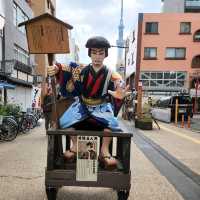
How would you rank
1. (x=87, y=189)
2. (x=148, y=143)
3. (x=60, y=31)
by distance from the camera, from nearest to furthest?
(x=60, y=31)
(x=87, y=189)
(x=148, y=143)

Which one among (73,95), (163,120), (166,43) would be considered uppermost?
(166,43)

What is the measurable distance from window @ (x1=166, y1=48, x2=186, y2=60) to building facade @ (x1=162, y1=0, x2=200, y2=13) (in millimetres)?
23403

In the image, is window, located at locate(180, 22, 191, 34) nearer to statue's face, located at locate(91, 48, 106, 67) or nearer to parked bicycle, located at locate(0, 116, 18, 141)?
parked bicycle, located at locate(0, 116, 18, 141)

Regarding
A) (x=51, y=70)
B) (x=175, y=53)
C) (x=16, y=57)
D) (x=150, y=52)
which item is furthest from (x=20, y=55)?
A: (x=51, y=70)

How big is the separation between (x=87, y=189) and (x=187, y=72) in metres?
38.1

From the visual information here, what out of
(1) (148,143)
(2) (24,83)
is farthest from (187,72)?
(1) (148,143)

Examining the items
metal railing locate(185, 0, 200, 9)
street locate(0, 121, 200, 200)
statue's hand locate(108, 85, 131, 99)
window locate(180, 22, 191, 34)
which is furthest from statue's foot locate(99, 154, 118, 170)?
metal railing locate(185, 0, 200, 9)

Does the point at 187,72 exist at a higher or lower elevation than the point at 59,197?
higher

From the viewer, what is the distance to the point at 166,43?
42219mm

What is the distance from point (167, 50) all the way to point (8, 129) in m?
33.3

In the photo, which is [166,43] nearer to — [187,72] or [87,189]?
[187,72]

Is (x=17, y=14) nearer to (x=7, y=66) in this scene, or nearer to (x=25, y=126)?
(x=7, y=66)

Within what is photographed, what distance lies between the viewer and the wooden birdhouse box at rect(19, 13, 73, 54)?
3.97 m

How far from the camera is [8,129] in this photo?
Answer: 1145cm
